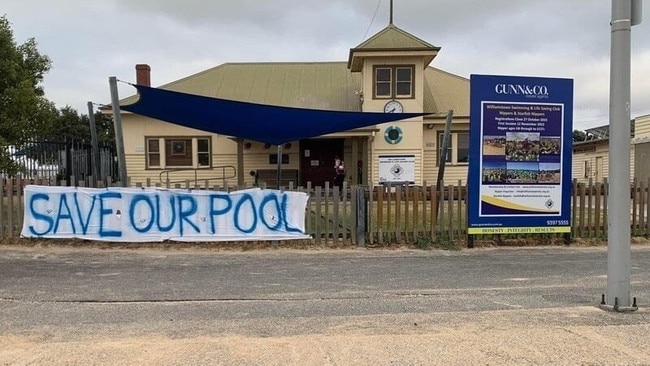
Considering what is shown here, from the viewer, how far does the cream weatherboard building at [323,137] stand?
1989 cm

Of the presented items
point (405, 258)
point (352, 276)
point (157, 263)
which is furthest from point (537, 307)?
point (157, 263)

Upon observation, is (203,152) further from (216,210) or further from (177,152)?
(216,210)

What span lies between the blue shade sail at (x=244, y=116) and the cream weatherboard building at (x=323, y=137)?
7807 mm

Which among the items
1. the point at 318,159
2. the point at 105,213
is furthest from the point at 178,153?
the point at 105,213

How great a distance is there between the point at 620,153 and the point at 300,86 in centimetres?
1909

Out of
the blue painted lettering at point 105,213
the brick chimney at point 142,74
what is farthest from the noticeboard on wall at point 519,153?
the brick chimney at point 142,74

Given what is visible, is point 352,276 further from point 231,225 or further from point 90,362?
point 90,362

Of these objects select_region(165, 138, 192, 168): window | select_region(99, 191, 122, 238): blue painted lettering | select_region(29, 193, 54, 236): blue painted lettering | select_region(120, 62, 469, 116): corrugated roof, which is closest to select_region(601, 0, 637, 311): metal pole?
select_region(99, 191, 122, 238): blue painted lettering

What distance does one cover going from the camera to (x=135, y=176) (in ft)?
73.3

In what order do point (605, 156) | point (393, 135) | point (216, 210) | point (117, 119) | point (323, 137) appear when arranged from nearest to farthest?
1. point (216, 210)
2. point (117, 119)
3. point (393, 135)
4. point (323, 137)
5. point (605, 156)

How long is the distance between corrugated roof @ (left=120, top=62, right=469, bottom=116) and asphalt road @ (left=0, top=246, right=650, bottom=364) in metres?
13.4

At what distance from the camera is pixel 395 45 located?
1936 cm

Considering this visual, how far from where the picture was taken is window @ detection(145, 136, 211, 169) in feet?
73.5

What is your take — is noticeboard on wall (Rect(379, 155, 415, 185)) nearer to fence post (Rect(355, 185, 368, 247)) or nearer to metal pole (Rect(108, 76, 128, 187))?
fence post (Rect(355, 185, 368, 247))
